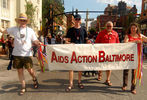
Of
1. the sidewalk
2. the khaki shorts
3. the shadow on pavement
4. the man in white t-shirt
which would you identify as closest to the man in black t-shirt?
the shadow on pavement

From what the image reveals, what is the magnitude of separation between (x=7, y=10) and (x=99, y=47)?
636 inches

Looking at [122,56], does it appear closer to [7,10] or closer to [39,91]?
[39,91]

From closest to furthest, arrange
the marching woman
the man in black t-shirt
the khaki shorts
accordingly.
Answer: the khaki shorts, the marching woman, the man in black t-shirt

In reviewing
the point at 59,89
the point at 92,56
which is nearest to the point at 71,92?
the point at 59,89

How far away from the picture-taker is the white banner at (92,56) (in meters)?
3.80

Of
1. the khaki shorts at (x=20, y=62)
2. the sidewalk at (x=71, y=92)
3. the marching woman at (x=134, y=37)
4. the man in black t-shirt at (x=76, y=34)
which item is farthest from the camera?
the man in black t-shirt at (x=76, y=34)

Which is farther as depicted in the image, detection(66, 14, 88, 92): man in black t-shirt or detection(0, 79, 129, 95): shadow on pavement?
detection(66, 14, 88, 92): man in black t-shirt

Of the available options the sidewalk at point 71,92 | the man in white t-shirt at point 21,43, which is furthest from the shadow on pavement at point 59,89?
the man in white t-shirt at point 21,43

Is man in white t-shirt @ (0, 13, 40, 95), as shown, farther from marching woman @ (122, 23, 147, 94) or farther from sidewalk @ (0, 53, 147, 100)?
marching woman @ (122, 23, 147, 94)

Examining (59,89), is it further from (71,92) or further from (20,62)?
(20,62)

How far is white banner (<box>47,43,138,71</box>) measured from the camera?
12.5 feet

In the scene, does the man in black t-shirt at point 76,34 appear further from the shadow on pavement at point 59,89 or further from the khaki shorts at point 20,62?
the khaki shorts at point 20,62

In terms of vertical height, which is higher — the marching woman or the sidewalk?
the marching woman

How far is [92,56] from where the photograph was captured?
3.84 meters
